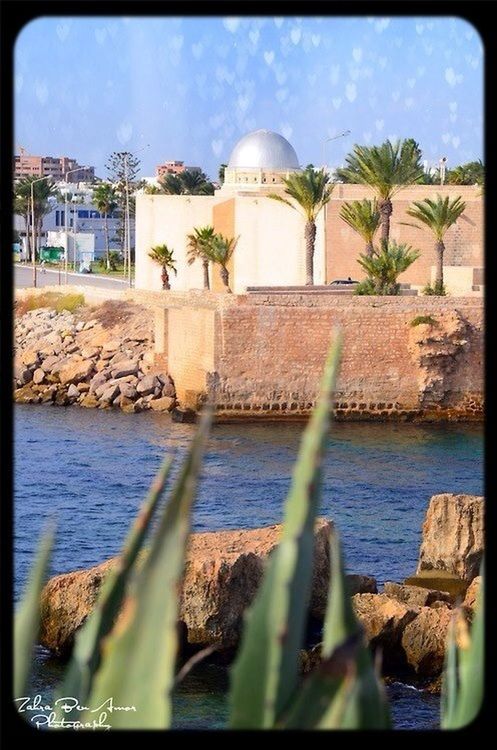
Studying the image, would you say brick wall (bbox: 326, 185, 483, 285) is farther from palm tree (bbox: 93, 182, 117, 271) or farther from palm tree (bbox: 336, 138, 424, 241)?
palm tree (bbox: 93, 182, 117, 271)

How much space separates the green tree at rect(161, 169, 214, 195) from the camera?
44.8 metres

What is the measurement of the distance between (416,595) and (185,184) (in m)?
35.9

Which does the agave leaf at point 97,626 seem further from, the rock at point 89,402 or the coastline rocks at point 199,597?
the rock at point 89,402

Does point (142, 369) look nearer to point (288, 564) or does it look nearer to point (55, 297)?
point (55, 297)

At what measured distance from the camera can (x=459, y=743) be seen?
110 cm

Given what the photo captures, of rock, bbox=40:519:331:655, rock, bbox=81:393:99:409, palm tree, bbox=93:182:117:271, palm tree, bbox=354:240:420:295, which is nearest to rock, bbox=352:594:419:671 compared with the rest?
rock, bbox=40:519:331:655

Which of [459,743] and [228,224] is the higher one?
[228,224]

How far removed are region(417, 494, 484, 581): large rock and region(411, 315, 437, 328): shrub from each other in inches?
508

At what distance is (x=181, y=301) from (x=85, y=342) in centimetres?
396

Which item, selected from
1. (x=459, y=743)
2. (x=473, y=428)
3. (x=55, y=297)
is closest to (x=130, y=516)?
(x=473, y=428)

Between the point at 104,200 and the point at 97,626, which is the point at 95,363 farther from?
the point at 97,626

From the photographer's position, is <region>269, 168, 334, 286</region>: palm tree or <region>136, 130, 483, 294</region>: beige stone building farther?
<region>136, 130, 483, 294</region>: beige stone building

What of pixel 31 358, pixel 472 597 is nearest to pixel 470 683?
pixel 472 597

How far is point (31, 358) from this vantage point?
30516 millimetres
